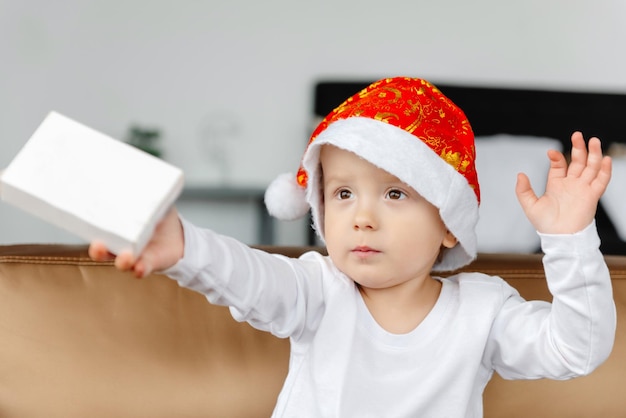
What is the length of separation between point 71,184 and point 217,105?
10.9ft

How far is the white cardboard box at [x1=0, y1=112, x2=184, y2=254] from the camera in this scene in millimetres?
720

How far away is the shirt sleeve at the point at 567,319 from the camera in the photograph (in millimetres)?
879

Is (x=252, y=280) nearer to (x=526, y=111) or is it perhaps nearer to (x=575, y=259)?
(x=575, y=259)

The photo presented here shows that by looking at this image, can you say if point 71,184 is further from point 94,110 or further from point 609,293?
point 94,110

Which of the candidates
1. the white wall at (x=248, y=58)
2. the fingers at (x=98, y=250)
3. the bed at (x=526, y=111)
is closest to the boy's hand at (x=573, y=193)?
the fingers at (x=98, y=250)

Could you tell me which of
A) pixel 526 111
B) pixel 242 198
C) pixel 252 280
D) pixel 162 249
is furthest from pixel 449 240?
pixel 526 111

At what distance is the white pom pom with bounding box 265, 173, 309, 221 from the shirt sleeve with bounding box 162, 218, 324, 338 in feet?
0.35

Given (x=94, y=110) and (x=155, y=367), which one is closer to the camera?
(x=155, y=367)

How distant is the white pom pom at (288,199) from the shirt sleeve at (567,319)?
0.37 meters

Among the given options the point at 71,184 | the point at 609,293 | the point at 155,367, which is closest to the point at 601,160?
the point at 609,293

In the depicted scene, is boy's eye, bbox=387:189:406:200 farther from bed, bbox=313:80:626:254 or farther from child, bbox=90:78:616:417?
bed, bbox=313:80:626:254

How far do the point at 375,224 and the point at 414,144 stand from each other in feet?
0.40

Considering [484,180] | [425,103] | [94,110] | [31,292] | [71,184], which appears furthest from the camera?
[94,110]

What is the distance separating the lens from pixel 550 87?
4.10 meters
